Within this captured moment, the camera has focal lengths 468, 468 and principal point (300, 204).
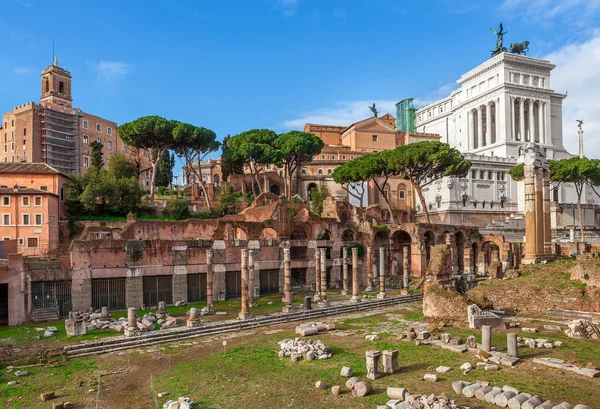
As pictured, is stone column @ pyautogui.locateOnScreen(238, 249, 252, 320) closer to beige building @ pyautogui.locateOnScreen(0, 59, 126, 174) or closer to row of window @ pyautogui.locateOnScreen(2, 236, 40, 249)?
row of window @ pyautogui.locateOnScreen(2, 236, 40, 249)

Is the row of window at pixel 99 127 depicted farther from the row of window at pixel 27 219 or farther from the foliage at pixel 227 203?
the row of window at pixel 27 219

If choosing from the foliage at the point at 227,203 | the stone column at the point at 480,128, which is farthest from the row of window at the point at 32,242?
the stone column at the point at 480,128

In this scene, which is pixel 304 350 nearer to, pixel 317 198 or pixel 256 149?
pixel 256 149

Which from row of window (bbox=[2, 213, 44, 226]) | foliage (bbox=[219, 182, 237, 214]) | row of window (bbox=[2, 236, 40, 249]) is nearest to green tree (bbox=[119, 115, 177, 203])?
foliage (bbox=[219, 182, 237, 214])

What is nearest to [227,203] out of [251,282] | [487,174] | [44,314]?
[251,282]

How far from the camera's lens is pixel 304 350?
50.8 feet

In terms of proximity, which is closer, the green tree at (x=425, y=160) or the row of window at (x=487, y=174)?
the green tree at (x=425, y=160)

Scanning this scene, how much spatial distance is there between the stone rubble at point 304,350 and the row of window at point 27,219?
23.4 metres

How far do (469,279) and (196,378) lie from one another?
78.9ft

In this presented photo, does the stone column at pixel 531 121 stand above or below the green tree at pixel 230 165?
above

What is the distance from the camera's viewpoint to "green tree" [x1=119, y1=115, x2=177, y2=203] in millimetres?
44062

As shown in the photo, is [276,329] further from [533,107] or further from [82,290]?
[533,107]

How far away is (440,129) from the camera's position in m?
83.9

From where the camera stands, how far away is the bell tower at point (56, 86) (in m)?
63.7
